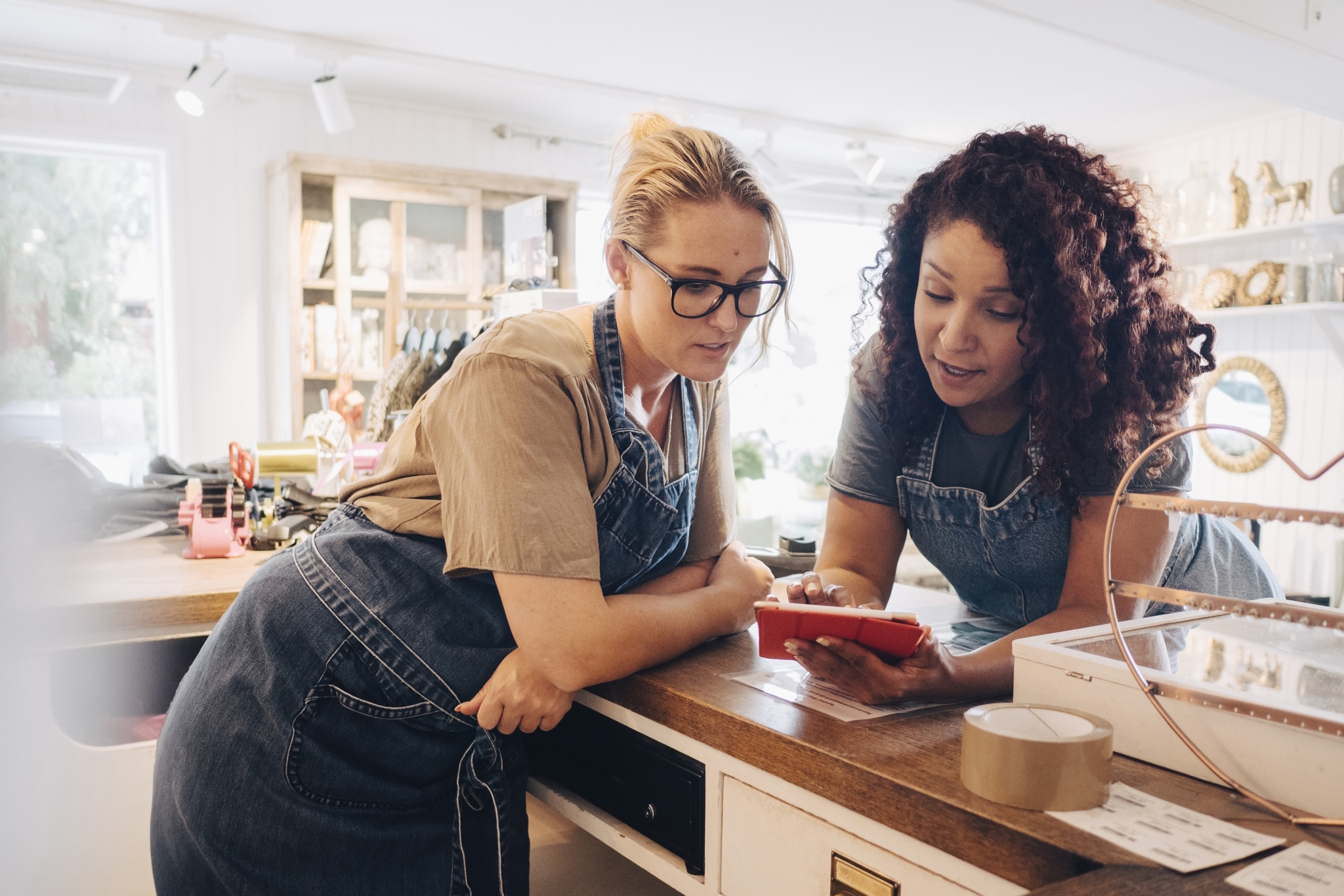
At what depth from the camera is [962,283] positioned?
4.45 feet

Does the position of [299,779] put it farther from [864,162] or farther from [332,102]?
[864,162]

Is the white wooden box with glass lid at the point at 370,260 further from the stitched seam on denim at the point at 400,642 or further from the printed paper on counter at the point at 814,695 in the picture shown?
the printed paper on counter at the point at 814,695

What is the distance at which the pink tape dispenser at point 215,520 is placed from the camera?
215cm

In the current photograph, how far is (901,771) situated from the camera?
2.85ft

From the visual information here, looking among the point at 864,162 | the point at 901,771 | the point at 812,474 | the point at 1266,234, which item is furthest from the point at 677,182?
the point at 812,474

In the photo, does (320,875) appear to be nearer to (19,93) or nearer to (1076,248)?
(1076,248)

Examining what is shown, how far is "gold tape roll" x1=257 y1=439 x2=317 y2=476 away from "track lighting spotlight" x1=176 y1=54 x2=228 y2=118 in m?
2.33

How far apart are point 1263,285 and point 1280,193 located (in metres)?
0.49

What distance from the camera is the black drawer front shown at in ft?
3.67

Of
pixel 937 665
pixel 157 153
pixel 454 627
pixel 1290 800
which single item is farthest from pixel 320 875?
pixel 157 153

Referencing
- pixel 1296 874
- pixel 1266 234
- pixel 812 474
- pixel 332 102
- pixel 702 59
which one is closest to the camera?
pixel 1296 874

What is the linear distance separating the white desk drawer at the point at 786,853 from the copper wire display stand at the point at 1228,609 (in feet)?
0.84

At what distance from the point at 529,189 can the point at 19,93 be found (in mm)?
Result: 2320

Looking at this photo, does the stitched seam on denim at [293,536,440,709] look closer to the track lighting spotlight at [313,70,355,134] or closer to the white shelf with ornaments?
the track lighting spotlight at [313,70,355,134]
